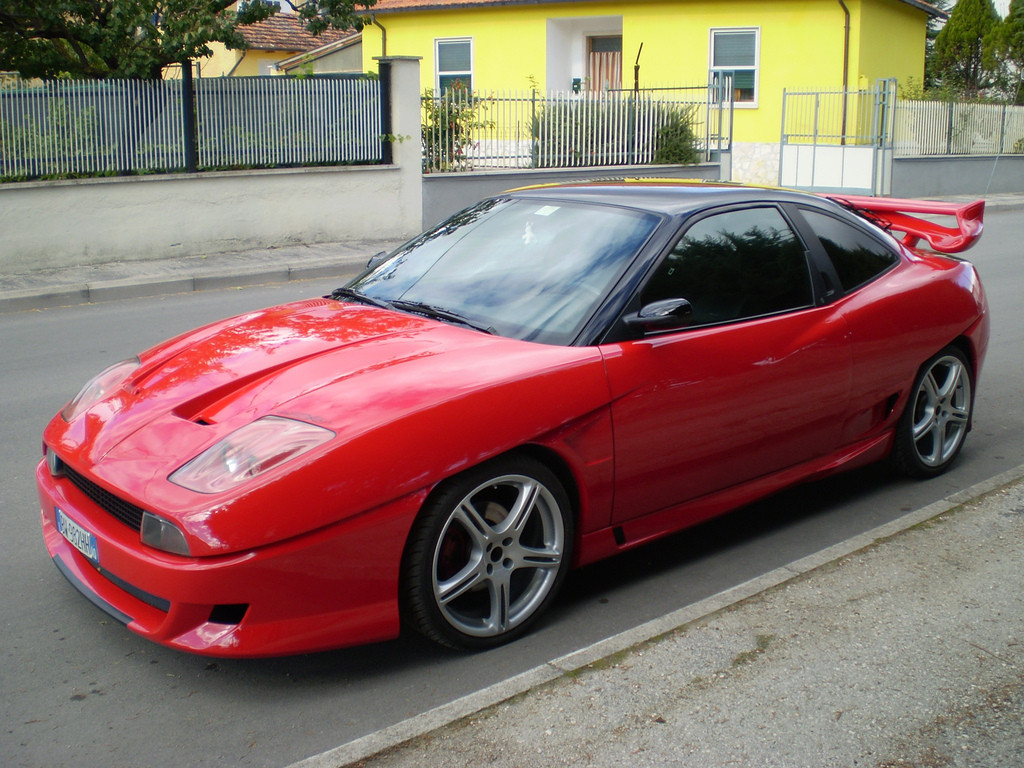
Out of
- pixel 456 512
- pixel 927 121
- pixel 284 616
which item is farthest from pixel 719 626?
pixel 927 121

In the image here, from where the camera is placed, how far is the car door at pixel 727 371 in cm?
376

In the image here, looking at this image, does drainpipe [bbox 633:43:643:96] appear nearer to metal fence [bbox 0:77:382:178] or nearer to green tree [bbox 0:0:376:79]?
metal fence [bbox 0:77:382:178]

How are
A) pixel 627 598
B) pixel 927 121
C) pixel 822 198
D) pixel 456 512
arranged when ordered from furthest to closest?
1. pixel 927 121
2. pixel 822 198
3. pixel 627 598
4. pixel 456 512

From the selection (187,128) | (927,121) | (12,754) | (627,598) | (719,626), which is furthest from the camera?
(927,121)

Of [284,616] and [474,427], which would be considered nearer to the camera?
[284,616]

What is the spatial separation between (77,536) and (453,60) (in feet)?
91.3

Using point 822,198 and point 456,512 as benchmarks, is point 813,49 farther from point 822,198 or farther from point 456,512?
point 456,512

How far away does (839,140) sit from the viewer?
25.6 metres

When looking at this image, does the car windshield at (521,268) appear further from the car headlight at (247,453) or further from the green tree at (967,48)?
the green tree at (967,48)

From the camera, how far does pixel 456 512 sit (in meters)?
3.27

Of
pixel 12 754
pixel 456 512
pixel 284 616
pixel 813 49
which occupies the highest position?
pixel 813 49

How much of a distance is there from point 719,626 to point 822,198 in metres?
2.33

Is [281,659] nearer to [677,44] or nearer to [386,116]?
[386,116]

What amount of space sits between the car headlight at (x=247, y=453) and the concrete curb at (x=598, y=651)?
79cm
